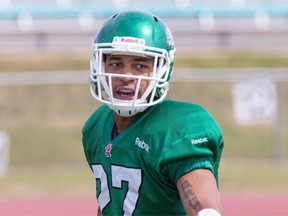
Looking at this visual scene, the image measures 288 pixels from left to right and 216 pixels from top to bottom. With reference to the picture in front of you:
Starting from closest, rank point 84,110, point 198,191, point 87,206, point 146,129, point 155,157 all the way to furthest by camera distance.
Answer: point 198,191 → point 155,157 → point 146,129 → point 87,206 → point 84,110

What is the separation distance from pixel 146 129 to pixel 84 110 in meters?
9.54

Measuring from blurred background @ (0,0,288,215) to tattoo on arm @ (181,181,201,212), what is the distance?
21.2 feet

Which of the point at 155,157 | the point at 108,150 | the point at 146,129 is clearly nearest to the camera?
the point at 155,157

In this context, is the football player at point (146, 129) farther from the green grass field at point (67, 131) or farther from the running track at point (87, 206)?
the green grass field at point (67, 131)

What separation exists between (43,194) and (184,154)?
300 inches

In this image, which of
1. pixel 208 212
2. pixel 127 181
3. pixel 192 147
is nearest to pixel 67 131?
pixel 127 181

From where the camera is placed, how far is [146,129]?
3141mm

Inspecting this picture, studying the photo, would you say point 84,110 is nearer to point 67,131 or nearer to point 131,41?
point 67,131

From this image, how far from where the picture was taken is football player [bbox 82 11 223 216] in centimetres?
298

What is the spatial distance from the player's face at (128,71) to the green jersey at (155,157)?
0.13 meters

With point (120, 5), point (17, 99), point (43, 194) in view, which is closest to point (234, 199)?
point (43, 194)

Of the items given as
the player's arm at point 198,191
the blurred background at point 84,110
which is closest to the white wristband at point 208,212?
the player's arm at point 198,191

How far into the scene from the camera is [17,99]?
12.7m

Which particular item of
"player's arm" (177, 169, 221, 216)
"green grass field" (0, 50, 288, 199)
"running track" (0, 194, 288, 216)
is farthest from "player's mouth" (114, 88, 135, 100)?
"green grass field" (0, 50, 288, 199)
